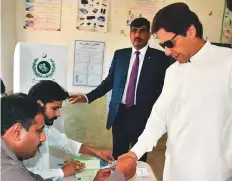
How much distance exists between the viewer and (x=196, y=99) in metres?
1.27

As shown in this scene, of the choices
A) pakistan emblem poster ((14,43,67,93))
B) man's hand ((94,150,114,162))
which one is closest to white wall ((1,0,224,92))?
pakistan emblem poster ((14,43,67,93))

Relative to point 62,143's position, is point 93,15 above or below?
above

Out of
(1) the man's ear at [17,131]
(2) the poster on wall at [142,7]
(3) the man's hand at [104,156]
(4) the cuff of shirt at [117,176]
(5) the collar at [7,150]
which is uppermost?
(2) the poster on wall at [142,7]

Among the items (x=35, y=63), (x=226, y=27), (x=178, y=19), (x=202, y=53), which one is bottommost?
(x=35, y=63)

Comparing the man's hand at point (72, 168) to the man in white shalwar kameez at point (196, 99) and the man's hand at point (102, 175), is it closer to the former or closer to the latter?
the man's hand at point (102, 175)

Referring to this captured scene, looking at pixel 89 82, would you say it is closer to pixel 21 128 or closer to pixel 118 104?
pixel 118 104

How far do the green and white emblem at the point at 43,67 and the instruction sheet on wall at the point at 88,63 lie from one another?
3.52 feet

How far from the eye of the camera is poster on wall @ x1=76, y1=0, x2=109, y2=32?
3.07 m

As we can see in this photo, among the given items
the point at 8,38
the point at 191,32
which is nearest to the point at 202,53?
the point at 191,32

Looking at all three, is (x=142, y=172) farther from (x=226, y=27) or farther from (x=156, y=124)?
(x=226, y=27)

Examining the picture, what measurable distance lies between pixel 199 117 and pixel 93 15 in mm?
2112

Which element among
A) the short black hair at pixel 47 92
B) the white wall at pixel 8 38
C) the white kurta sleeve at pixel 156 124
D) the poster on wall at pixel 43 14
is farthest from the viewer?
the poster on wall at pixel 43 14

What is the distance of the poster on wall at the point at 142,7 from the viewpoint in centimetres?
306

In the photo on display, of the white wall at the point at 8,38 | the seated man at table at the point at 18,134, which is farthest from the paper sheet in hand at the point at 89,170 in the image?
the white wall at the point at 8,38
